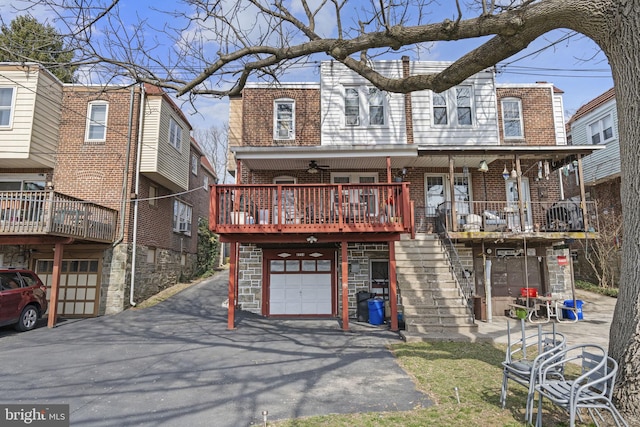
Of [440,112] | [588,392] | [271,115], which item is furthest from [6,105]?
[588,392]

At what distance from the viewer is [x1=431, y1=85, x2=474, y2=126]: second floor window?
14086mm

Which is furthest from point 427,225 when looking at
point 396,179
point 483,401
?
point 483,401

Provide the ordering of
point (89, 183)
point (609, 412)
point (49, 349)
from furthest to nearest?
point (89, 183) < point (49, 349) < point (609, 412)

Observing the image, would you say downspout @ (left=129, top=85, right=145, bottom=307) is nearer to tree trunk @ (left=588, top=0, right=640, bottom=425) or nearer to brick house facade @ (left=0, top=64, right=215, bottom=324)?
brick house facade @ (left=0, top=64, right=215, bottom=324)

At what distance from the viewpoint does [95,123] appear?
14.3 meters

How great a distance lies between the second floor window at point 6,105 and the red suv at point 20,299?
5820mm

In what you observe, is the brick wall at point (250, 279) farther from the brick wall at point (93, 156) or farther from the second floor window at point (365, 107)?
the second floor window at point (365, 107)

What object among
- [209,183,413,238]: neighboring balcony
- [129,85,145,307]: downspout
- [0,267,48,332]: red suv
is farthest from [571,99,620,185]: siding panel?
[0,267,48,332]: red suv

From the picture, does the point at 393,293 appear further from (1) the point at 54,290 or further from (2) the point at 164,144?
(2) the point at 164,144

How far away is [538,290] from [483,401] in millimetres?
9973

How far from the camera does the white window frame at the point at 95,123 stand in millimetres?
14258

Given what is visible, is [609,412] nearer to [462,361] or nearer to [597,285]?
[462,361]

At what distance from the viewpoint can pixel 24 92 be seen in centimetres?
1302

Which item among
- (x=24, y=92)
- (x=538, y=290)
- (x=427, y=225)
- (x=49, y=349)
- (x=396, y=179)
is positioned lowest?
(x=49, y=349)
